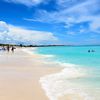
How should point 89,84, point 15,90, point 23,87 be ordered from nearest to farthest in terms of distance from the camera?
1. point 15,90
2. point 23,87
3. point 89,84

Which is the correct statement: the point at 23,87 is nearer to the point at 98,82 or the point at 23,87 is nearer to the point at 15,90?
the point at 15,90

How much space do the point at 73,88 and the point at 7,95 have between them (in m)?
3.04

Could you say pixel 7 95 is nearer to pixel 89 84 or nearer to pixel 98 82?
pixel 89 84

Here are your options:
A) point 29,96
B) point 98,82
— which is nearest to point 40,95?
point 29,96

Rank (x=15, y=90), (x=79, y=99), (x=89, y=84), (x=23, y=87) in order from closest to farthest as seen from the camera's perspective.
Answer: (x=79, y=99) < (x=15, y=90) < (x=23, y=87) < (x=89, y=84)

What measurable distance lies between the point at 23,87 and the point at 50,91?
1286 millimetres

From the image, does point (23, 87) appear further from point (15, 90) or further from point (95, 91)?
point (95, 91)

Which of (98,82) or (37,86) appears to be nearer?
(37,86)

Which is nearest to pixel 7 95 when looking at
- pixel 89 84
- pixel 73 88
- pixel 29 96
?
pixel 29 96

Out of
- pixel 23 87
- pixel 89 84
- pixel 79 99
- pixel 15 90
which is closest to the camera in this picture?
pixel 79 99

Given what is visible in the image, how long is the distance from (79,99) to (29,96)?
1763 millimetres

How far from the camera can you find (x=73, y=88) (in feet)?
32.3

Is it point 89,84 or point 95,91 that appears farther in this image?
point 89,84

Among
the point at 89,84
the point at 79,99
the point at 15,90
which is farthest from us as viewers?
the point at 89,84
